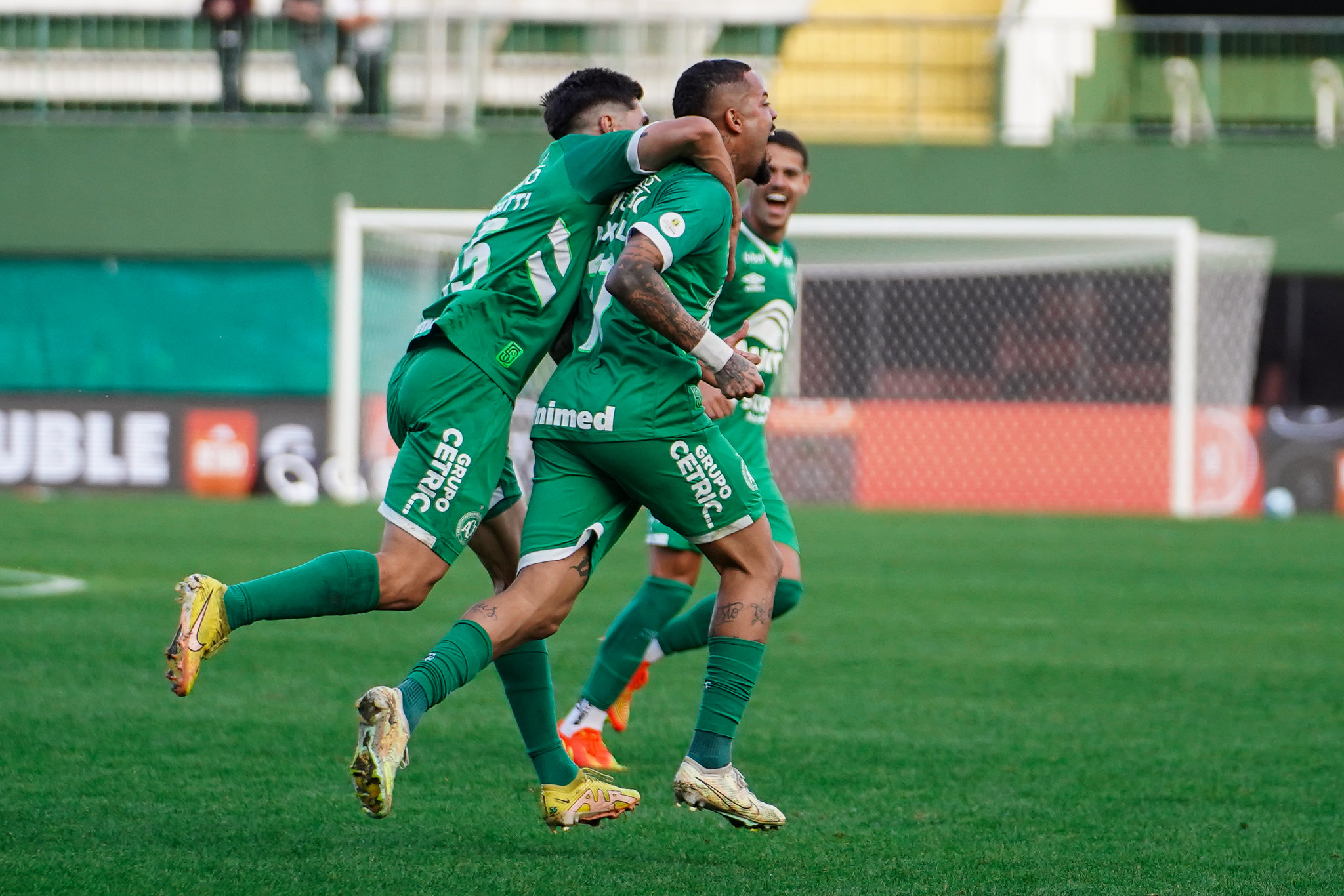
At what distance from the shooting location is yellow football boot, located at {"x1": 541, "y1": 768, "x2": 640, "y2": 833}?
14.4ft

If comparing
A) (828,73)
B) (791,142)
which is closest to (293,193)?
(828,73)

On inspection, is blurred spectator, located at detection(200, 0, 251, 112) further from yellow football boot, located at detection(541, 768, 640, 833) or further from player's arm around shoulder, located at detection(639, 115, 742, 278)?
yellow football boot, located at detection(541, 768, 640, 833)

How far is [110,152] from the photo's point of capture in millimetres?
21750

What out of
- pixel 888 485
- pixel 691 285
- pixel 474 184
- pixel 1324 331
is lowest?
pixel 888 485

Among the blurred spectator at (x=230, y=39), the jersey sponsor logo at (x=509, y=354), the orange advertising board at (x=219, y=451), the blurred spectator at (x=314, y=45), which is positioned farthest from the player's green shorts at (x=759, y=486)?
the blurred spectator at (x=230, y=39)

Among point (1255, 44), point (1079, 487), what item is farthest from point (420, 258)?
point (1255, 44)

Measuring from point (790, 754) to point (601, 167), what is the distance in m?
2.34

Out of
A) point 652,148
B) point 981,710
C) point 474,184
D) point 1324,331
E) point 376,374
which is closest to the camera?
point 652,148

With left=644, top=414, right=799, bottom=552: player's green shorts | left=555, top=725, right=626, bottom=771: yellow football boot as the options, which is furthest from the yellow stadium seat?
left=555, top=725, right=626, bottom=771: yellow football boot

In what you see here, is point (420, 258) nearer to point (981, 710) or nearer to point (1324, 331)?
point (1324, 331)

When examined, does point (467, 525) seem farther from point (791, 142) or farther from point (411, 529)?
point (791, 142)

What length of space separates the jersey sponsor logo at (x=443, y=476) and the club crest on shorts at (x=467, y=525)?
0.06 m

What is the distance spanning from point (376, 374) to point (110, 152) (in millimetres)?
5537

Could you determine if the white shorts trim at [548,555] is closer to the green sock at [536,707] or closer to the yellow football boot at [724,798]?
the green sock at [536,707]
